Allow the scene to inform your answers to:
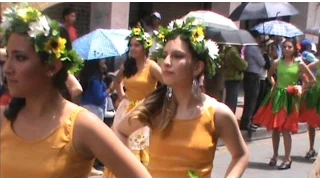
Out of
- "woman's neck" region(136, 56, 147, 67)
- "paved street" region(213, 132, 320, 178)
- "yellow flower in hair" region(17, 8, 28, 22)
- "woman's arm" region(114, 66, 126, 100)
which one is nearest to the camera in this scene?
"yellow flower in hair" region(17, 8, 28, 22)

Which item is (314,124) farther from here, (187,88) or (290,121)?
(187,88)

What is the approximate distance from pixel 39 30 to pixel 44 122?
16.1 inches

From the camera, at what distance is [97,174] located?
8.84 metres

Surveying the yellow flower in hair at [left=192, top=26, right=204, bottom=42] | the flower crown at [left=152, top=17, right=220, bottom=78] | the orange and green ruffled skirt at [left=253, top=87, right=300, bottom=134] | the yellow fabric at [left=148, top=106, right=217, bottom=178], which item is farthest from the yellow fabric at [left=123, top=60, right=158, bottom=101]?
the yellow fabric at [left=148, top=106, right=217, bottom=178]

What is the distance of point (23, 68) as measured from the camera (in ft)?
10.4

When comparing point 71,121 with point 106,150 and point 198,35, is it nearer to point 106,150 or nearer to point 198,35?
point 106,150

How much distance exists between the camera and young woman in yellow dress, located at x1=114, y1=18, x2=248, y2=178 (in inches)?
173

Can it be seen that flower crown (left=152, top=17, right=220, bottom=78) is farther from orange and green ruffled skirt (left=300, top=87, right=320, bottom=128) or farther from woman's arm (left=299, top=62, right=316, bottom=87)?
woman's arm (left=299, top=62, right=316, bottom=87)

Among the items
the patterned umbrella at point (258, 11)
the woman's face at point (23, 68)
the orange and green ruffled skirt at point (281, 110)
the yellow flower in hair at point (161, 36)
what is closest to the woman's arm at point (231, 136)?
the yellow flower in hair at point (161, 36)

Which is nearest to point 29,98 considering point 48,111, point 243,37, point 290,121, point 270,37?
point 48,111

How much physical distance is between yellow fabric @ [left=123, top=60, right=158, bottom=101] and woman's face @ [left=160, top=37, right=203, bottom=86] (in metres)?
3.91

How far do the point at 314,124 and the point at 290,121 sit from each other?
0.54 metres

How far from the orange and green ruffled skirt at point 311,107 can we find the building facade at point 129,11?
1.18 meters

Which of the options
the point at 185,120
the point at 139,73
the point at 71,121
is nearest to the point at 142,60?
the point at 139,73
